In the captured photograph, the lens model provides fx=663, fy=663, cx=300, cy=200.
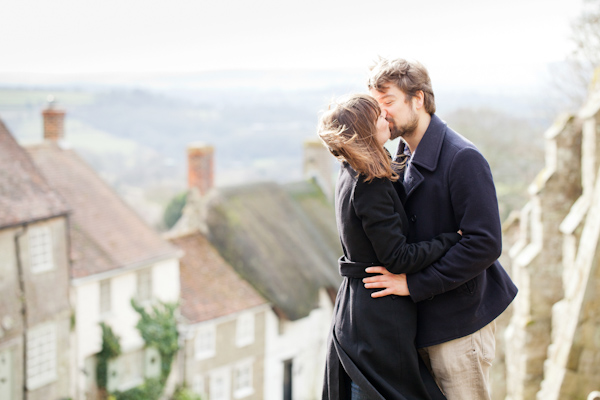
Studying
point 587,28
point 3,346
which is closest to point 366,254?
point 3,346

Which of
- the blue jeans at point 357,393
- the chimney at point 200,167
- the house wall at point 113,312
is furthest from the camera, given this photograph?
the chimney at point 200,167

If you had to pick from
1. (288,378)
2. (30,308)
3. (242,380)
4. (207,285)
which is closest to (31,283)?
(30,308)

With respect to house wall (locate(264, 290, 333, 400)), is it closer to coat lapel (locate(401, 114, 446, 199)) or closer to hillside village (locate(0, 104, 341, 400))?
hillside village (locate(0, 104, 341, 400))

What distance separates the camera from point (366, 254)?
12.5ft

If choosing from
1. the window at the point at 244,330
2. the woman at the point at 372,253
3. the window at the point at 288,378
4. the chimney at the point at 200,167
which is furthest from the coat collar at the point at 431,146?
the chimney at the point at 200,167

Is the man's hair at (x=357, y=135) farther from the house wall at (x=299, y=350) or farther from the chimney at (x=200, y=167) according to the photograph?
the chimney at (x=200, y=167)

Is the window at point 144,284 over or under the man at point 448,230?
under

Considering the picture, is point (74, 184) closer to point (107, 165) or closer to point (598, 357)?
point (598, 357)

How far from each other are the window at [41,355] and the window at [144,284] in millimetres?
3213

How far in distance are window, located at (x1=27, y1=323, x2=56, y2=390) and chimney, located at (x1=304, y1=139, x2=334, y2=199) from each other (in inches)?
624

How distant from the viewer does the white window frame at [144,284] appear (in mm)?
19422

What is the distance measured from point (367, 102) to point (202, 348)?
18.3 metres

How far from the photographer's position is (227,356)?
70.2 ft

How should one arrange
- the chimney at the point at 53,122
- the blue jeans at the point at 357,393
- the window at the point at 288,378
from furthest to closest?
the window at the point at 288,378 → the chimney at the point at 53,122 → the blue jeans at the point at 357,393
